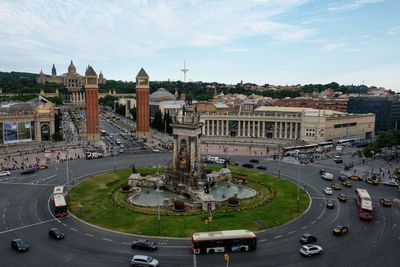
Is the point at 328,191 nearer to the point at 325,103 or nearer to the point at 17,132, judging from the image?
the point at 17,132

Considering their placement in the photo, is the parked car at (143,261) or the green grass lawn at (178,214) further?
the green grass lawn at (178,214)

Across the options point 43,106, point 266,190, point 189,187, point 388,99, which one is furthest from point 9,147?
point 388,99

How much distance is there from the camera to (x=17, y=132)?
350 feet

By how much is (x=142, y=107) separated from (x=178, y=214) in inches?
3413

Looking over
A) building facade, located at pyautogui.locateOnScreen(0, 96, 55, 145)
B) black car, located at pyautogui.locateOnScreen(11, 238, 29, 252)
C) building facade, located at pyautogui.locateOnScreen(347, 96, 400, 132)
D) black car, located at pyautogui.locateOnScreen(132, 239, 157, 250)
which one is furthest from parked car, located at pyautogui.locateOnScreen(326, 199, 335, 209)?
building facade, located at pyautogui.locateOnScreen(347, 96, 400, 132)

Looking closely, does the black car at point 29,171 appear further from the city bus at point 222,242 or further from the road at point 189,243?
the city bus at point 222,242

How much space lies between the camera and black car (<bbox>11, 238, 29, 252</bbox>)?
3716cm

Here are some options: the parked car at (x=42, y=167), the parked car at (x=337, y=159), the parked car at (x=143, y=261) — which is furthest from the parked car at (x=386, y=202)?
the parked car at (x=42, y=167)

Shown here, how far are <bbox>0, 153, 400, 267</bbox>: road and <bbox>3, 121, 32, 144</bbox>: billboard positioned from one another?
50.9 meters

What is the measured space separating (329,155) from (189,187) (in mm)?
52347

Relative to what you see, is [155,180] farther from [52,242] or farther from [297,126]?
[297,126]

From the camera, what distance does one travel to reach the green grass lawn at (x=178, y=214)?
147 ft

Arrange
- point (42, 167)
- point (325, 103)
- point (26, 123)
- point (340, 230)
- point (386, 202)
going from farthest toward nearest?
point (325, 103)
point (26, 123)
point (42, 167)
point (386, 202)
point (340, 230)

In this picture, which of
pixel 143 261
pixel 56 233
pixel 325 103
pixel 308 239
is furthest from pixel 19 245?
pixel 325 103
